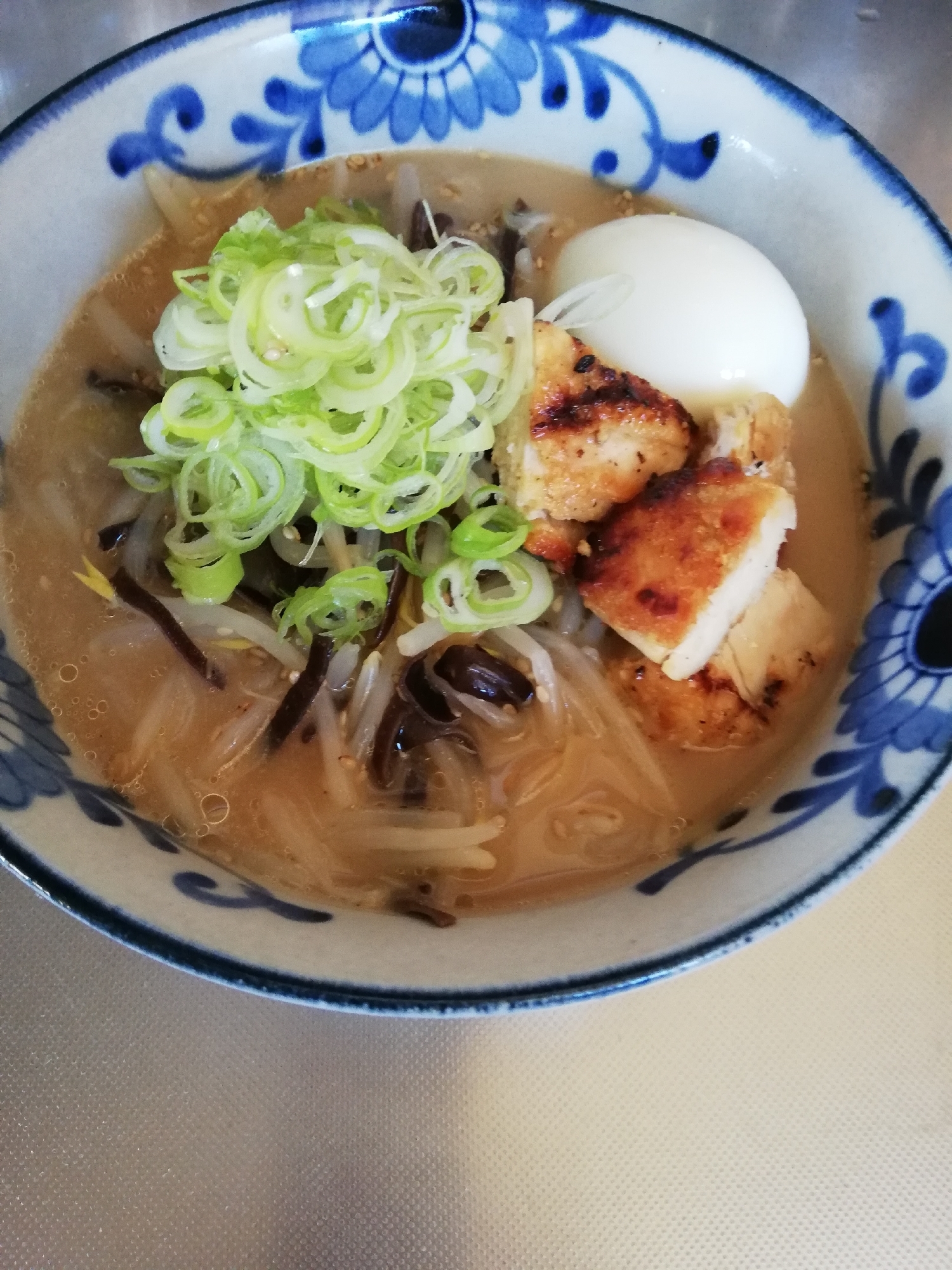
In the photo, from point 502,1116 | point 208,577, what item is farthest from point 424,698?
point 502,1116

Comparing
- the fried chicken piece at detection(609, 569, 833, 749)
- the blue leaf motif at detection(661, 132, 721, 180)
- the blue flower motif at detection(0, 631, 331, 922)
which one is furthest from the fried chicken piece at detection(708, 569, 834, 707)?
the blue leaf motif at detection(661, 132, 721, 180)

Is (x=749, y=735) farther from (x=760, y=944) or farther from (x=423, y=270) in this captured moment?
(x=423, y=270)

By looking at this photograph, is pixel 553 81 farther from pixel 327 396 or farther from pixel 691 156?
pixel 327 396

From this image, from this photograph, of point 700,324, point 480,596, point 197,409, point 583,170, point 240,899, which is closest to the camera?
point 240,899

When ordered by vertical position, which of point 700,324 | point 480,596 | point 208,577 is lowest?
point 208,577

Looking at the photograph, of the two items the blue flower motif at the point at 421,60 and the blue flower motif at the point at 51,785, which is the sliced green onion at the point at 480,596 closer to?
the blue flower motif at the point at 51,785

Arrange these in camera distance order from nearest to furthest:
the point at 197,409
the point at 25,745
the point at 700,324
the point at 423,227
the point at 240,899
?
the point at 240,899, the point at 25,745, the point at 197,409, the point at 700,324, the point at 423,227

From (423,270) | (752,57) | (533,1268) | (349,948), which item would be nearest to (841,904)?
(533,1268)
